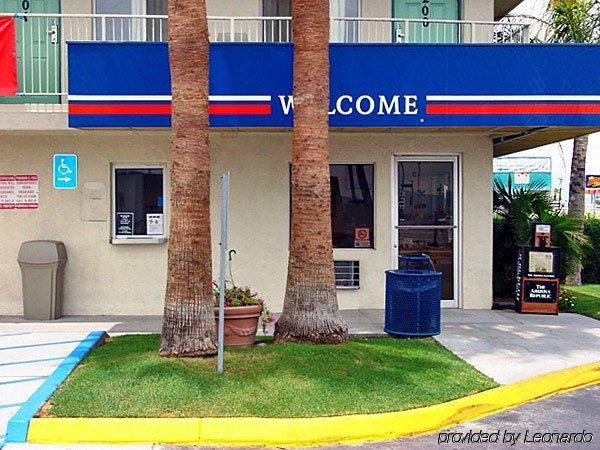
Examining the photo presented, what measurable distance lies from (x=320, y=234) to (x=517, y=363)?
9.07 ft

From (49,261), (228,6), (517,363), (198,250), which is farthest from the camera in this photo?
(228,6)

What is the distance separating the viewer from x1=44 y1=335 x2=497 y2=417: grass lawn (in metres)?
6.33

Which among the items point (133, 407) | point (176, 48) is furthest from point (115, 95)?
point (133, 407)

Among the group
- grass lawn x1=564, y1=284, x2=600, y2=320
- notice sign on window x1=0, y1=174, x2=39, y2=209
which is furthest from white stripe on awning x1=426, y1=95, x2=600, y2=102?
notice sign on window x1=0, y1=174, x2=39, y2=209

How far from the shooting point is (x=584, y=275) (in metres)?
19.0

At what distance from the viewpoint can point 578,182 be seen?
58.6 feet

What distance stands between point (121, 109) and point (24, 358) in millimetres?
3701

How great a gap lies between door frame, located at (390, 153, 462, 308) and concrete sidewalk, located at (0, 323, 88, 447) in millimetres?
5278

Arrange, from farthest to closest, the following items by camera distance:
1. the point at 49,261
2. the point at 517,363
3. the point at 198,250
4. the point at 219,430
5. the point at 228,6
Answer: the point at 228,6 < the point at 49,261 < the point at 517,363 < the point at 198,250 < the point at 219,430

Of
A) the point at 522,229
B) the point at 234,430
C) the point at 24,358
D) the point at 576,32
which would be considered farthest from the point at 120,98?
the point at 576,32

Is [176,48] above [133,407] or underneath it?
above

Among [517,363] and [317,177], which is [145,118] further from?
[517,363]

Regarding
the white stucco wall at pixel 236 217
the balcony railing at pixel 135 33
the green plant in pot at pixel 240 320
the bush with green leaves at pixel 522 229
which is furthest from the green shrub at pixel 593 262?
the green plant in pot at pixel 240 320

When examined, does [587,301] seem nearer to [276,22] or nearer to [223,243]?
[276,22]
